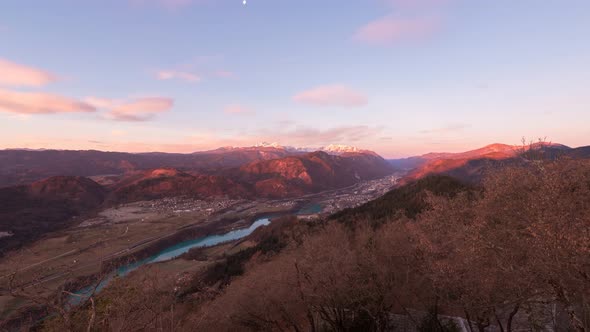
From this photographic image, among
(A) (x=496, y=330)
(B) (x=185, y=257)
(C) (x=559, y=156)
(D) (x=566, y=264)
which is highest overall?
(C) (x=559, y=156)

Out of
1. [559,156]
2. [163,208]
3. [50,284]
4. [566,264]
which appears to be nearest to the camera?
[566,264]

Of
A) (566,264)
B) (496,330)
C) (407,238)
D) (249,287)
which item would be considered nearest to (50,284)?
(249,287)

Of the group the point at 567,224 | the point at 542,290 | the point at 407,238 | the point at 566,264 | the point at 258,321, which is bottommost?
the point at 258,321

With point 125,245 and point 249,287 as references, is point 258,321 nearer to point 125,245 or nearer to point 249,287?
point 249,287

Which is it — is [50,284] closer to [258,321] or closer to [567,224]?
[258,321]

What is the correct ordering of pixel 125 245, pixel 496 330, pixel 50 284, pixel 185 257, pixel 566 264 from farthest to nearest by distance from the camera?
pixel 125 245 < pixel 185 257 < pixel 50 284 < pixel 496 330 < pixel 566 264

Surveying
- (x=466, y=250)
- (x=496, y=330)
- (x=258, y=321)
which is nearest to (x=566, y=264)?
(x=466, y=250)

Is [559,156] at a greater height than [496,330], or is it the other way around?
[559,156]

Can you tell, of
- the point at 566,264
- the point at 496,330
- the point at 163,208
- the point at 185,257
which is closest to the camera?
the point at 566,264

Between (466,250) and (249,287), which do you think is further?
(249,287)
